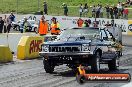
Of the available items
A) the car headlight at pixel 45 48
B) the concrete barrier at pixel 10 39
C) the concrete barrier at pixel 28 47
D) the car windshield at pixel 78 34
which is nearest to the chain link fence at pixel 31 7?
the concrete barrier at pixel 10 39

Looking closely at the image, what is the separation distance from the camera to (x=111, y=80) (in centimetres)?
557

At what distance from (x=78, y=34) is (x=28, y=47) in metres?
6.80

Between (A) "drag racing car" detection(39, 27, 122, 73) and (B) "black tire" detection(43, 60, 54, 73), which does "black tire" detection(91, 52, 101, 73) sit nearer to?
(A) "drag racing car" detection(39, 27, 122, 73)

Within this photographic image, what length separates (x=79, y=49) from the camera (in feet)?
44.1

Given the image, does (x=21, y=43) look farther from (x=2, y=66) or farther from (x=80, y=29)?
(x=80, y=29)

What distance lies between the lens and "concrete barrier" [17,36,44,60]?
67.7ft

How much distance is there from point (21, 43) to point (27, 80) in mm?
8563

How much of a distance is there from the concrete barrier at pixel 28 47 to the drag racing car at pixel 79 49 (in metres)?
6.06

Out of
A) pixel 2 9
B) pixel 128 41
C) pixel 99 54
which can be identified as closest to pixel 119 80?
pixel 99 54

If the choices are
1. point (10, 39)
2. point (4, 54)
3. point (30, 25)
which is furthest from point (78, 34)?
point (30, 25)

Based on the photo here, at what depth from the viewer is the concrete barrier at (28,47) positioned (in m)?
20.6

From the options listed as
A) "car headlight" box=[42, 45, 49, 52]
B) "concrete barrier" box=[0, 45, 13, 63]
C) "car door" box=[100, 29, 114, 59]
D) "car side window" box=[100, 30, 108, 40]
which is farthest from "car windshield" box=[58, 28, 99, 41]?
"concrete barrier" box=[0, 45, 13, 63]

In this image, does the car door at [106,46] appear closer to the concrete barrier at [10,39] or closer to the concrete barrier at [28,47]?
the concrete barrier at [28,47]

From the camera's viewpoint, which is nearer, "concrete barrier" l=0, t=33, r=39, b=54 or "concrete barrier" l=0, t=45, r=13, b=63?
"concrete barrier" l=0, t=45, r=13, b=63
